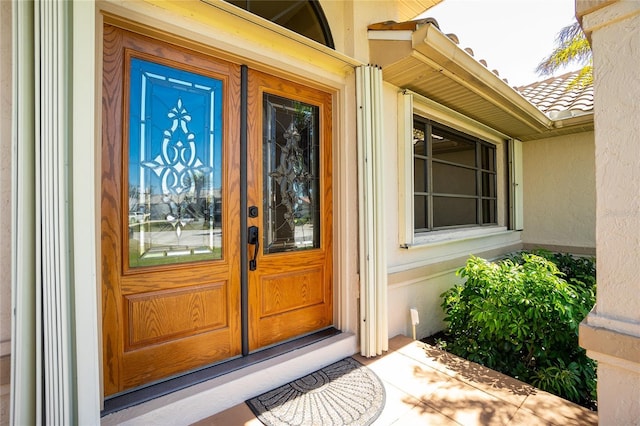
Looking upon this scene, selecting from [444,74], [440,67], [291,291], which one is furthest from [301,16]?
[291,291]

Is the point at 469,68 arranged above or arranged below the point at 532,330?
above

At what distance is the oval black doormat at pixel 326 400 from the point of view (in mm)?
1797

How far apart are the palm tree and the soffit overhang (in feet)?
6.02

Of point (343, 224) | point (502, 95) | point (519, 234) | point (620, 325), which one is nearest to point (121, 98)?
point (343, 224)

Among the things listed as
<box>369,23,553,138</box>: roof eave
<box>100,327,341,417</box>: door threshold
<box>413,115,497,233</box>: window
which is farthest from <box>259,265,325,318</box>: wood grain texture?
<box>369,23,553,138</box>: roof eave

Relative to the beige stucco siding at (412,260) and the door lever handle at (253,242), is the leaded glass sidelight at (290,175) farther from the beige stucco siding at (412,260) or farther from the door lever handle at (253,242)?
the beige stucco siding at (412,260)

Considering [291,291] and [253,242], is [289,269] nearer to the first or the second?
[291,291]

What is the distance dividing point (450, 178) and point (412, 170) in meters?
5.43

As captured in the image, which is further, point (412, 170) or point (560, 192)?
point (560, 192)

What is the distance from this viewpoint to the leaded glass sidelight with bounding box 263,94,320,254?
2396 mm

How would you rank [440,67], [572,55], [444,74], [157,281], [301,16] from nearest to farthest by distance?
1. [157,281]
2. [301,16]
3. [440,67]
4. [444,74]
5. [572,55]

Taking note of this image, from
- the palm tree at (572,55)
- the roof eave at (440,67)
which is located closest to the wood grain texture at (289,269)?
the roof eave at (440,67)

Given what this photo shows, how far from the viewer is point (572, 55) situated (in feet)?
19.4

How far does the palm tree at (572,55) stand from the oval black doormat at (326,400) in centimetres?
641
